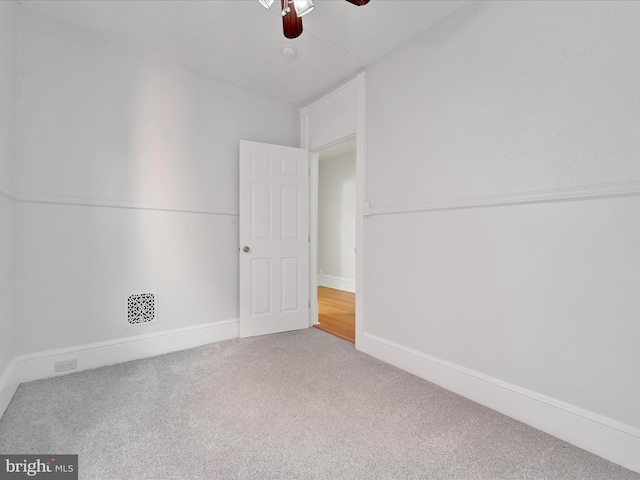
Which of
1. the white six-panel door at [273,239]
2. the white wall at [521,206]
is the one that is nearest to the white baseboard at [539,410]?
the white wall at [521,206]

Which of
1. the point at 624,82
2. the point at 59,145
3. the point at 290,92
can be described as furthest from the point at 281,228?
the point at 624,82

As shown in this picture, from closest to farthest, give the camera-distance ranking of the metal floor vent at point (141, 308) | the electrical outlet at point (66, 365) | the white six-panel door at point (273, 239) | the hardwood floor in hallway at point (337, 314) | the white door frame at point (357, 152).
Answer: the electrical outlet at point (66, 365), the metal floor vent at point (141, 308), the white door frame at point (357, 152), the white six-panel door at point (273, 239), the hardwood floor in hallway at point (337, 314)

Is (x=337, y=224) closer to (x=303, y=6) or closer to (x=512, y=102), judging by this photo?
(x=512, y=102)

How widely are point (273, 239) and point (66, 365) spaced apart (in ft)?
6.41

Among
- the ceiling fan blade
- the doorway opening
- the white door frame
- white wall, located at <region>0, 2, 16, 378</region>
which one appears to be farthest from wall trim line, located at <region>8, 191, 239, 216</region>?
the doorway opening

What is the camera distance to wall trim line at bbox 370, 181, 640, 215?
1429 mm

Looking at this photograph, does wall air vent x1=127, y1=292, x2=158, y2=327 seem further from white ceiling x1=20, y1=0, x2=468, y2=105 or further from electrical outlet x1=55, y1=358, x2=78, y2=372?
white ceiling x1=20, y1=0, x2=468, y2=105

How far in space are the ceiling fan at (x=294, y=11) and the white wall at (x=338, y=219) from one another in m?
4.02

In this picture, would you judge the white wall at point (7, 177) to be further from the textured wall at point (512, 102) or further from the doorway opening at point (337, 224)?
the doorway opening at point (337, 224)

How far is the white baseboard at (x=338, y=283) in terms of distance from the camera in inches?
232

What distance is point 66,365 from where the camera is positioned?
227cm

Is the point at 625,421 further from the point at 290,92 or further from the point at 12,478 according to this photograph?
the point at 290,92

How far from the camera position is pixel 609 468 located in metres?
1.38

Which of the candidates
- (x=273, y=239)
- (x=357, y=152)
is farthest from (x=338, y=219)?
(x=357, y=152)
